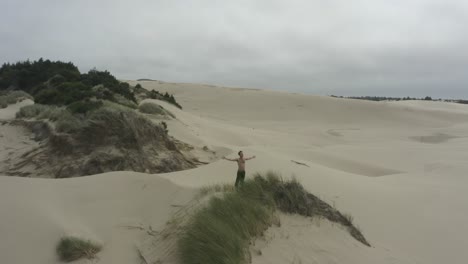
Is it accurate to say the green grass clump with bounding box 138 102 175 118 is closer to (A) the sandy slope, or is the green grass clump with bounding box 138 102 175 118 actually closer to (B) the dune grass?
(A) the sandy slope

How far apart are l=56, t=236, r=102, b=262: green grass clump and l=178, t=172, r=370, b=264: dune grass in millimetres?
1134

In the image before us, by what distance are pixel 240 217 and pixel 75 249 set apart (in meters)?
2.00

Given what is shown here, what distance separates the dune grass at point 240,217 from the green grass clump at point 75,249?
1134 mm

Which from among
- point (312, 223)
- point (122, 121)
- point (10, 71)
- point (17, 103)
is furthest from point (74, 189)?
point (10, 71)

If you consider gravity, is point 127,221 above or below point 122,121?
below

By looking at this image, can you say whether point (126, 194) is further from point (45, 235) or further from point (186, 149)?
point (186, 149)

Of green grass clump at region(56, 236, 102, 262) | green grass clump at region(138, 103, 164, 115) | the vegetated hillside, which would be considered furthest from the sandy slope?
green grass clump at region(138, 103, 164, 115)

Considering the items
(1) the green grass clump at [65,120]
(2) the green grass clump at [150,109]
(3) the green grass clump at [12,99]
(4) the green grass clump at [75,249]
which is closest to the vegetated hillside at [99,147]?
(1) the green grass clump at [65,120]

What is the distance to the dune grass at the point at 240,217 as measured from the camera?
4.00 metres

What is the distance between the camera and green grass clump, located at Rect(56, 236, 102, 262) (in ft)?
15.1

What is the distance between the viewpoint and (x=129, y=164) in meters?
8.85

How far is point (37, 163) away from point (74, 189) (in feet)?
10.3

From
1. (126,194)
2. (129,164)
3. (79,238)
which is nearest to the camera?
(79,238)

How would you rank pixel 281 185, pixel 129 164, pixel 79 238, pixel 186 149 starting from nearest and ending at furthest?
pixel 79 238, pixel 281 185, pixel 129 164, pixel 186 149
